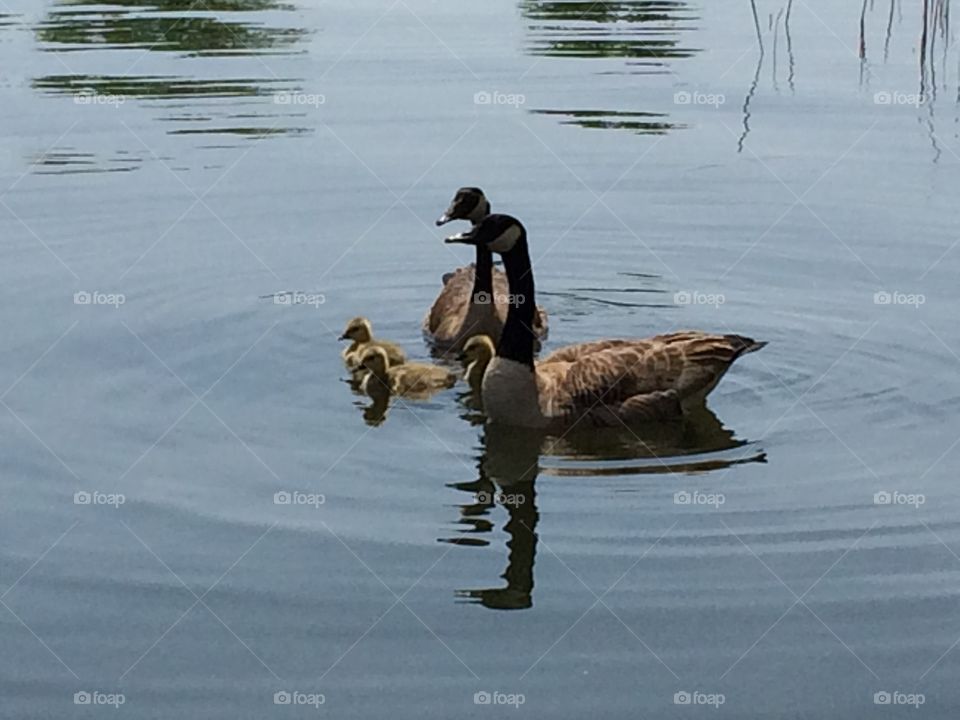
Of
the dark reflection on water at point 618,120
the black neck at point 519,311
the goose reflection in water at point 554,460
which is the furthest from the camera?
the dark reflection on water at point 618,120

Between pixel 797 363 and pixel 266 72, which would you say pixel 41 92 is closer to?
pixel 266 72


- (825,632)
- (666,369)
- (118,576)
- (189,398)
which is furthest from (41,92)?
(825,632)

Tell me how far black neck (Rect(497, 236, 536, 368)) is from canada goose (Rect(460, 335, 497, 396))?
1.61 ft

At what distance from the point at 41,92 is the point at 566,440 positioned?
10863 millimetres

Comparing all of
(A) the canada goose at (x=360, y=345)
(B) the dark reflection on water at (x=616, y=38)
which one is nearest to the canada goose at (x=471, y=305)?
(A) the canada goose at (x=360, y=345)

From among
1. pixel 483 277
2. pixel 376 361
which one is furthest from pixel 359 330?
pixel 483 277

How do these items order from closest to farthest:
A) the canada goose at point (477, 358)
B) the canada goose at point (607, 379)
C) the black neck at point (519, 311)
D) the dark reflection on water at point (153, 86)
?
the canada goose at point (607, 379), the black neck at point (519, 311), the canada goose at point (477, 358), the dark reflection on water at point (153, 86)

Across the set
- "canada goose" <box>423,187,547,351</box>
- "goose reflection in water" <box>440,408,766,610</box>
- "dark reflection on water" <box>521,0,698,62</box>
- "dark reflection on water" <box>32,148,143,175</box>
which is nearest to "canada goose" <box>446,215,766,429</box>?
"goose reflection in water" <box>440,408,766,610</box>

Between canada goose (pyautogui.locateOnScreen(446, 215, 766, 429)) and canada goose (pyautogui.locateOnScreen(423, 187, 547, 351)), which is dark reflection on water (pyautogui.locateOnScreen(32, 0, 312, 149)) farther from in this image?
canada goose (pyautogui.locateOnScreen(446, 215, 766, 429))

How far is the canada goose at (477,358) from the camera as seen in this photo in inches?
435

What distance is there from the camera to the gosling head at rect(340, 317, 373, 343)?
11273 mm

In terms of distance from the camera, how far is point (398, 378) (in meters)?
10.7

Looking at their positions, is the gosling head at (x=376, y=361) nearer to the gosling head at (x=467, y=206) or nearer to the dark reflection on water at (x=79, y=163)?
the gosling head at (x=467, y=206)

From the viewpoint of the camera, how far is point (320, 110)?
58.9 feet
